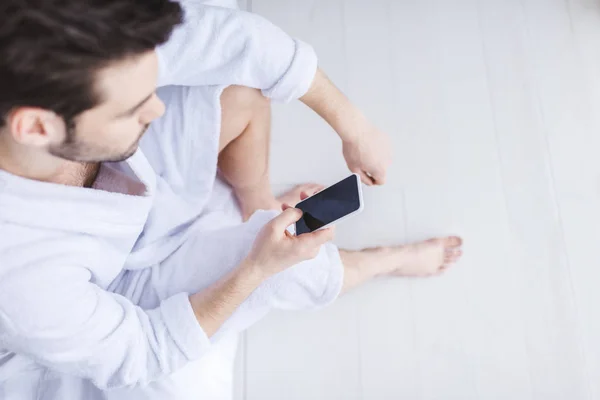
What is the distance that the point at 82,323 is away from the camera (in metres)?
0.79

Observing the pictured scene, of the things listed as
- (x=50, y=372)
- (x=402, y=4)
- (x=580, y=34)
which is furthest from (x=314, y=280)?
(x=580, y=34)

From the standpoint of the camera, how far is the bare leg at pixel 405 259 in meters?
1.21

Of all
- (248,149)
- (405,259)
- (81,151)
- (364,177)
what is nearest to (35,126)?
(81,151)

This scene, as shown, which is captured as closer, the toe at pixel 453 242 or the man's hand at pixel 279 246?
the man's hand at pixel 279 246

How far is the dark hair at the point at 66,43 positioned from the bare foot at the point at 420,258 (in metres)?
0.76

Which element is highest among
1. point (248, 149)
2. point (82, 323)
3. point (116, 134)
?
point (248, 149)

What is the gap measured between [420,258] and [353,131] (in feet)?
1.13

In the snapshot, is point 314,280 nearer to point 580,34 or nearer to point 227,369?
point 227,369

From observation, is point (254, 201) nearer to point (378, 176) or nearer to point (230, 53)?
point (378, 176)

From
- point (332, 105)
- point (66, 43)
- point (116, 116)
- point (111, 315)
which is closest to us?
point (66, 43)

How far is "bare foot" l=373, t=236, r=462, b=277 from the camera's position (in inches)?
49.4

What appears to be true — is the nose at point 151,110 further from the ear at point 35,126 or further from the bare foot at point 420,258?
the bare foot at point 420,258

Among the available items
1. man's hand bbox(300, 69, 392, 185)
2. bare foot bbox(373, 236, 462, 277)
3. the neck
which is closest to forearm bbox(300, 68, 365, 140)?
man's hand bbox(300, 69, 392, 185)

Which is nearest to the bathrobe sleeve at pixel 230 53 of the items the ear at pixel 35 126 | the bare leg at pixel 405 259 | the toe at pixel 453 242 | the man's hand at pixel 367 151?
the man's hand at pixel 367 151
